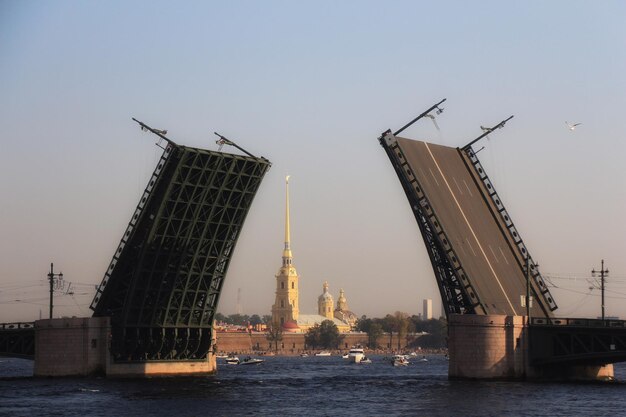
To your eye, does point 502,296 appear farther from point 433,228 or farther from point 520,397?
point 520,397

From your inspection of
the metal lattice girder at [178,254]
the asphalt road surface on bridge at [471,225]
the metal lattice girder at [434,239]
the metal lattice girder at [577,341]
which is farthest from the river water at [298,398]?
the asphalt road surface on bridge at [471,225]

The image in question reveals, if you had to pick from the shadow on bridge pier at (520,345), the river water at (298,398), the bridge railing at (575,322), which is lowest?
the river water at (298,398)

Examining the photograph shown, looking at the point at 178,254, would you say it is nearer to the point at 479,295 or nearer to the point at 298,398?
the point at 298,398

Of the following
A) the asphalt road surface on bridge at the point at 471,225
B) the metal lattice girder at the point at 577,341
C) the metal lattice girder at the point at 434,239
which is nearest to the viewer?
the metal lattice girder at the point at 577,341

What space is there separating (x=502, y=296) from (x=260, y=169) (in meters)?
15.0

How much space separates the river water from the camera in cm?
5366

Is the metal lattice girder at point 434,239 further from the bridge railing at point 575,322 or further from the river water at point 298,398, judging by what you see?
the river water at point 298,398

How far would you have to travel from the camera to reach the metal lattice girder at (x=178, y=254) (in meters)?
66.7

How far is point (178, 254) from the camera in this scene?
232ft

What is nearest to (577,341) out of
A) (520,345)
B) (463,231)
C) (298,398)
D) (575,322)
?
(575,322)

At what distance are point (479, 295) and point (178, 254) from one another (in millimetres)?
16461

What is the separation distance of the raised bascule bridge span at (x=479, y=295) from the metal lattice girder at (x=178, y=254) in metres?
8.69

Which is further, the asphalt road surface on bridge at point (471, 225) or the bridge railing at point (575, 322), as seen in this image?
the asphalt road surface on bridge at point (471, 225)

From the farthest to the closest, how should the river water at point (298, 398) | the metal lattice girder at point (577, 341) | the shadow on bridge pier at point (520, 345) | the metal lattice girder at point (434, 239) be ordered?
the metal lattice girder at point (434, 239) → the shadow on bridge pier at point (520, 345) → the metal lattice girder at point (577, 341) → the river water at point (298, 398)
